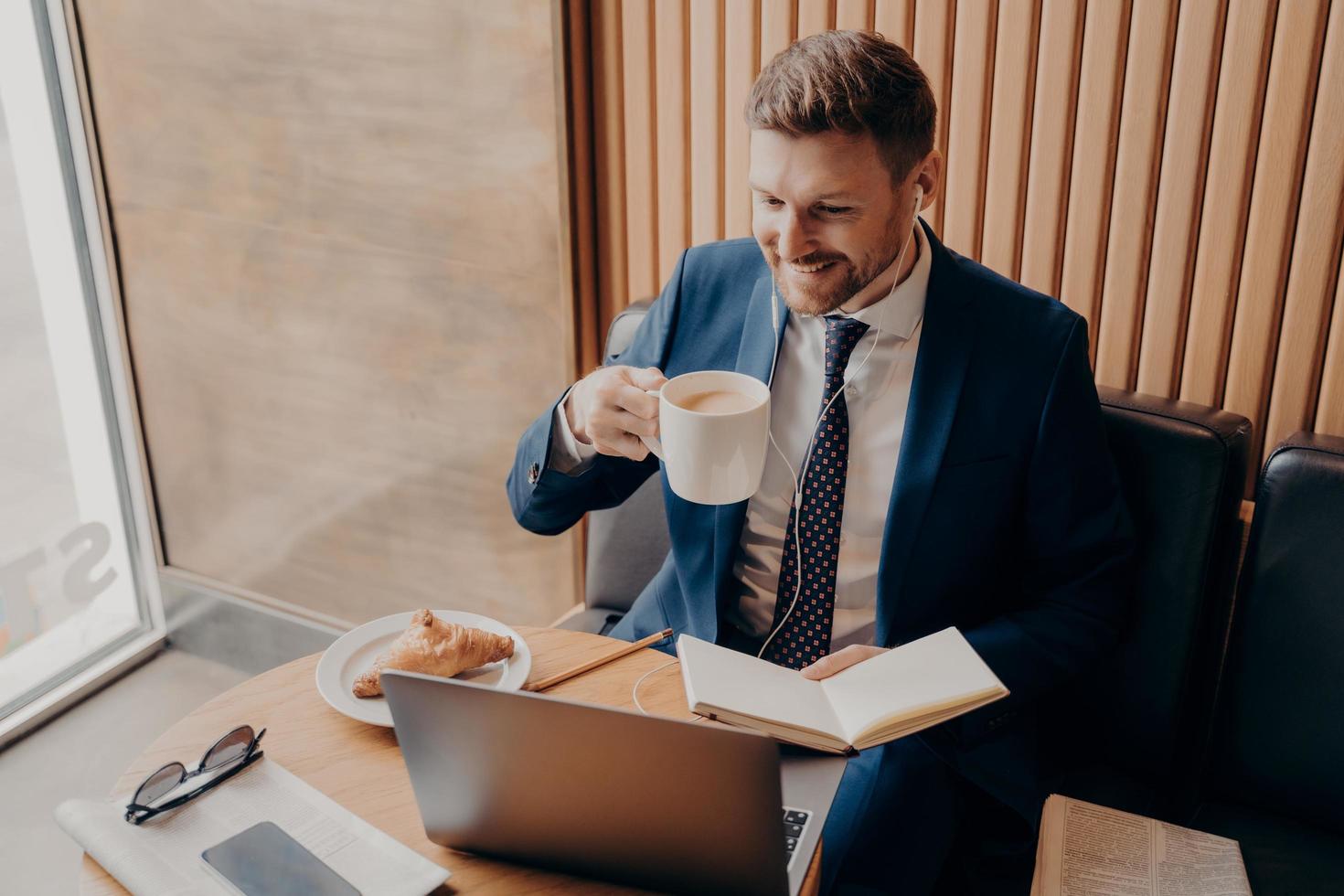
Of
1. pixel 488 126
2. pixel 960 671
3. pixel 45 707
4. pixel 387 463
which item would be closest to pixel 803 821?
pixel 960 671

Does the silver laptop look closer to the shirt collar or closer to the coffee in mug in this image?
A: the coffee in mug

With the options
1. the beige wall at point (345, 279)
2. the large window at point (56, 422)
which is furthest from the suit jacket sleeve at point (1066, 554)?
the large window at point (56, 422)

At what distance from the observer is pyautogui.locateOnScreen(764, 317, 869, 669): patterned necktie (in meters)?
1.56

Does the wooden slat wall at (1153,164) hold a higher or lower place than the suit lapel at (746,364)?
higher

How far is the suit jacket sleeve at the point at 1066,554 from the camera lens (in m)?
1.50

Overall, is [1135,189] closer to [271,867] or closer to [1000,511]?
[1000,511]

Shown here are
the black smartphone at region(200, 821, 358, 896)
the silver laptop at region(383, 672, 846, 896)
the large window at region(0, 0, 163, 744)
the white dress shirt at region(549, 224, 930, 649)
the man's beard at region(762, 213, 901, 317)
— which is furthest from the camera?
the large window at region(0, 0, 163, 744)

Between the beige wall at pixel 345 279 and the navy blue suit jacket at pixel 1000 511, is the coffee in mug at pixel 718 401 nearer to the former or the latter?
the navy blue suit jacket at pixel 1000 511

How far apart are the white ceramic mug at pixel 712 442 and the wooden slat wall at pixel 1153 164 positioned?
82cm

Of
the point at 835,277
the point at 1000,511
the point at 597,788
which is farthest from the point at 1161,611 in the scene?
the point at 597,788

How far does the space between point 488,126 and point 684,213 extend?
1.45 ft

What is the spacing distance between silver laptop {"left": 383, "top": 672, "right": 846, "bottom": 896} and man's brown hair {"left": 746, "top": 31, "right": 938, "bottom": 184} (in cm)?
79

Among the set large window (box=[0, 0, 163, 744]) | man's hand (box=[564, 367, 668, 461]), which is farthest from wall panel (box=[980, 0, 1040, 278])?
large window (box=[0, 0, 163, 744])

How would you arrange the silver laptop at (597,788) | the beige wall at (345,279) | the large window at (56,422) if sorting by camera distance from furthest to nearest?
1. the large window at (56,422)
2. the beige wall at (345,279)
3. the silver laptop at (597,788)
